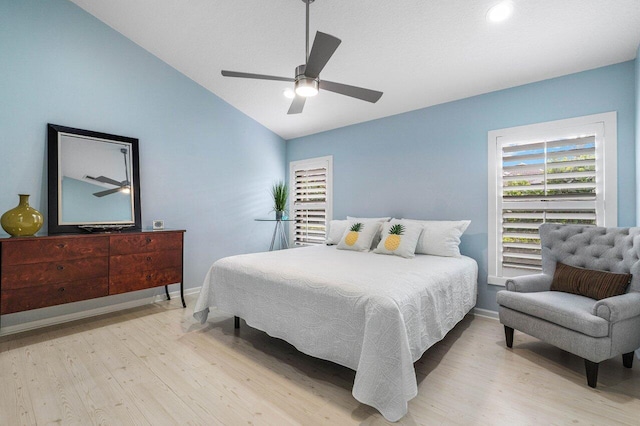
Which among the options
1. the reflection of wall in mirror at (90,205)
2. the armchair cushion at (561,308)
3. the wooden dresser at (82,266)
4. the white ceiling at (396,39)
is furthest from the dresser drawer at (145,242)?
the armchair cushion at (561,308)

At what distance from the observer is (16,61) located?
2.72 metres

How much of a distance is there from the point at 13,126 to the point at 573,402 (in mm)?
4855

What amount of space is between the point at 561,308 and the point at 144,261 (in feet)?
12.3

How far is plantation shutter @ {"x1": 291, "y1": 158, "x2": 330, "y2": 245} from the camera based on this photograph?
482 centimetres

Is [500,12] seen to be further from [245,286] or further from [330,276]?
[245,286]

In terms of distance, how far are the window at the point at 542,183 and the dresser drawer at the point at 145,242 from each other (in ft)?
11.7

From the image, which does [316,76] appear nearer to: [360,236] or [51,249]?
[360,236]

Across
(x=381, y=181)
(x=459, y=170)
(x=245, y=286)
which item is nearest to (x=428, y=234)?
(x=459, y=170)

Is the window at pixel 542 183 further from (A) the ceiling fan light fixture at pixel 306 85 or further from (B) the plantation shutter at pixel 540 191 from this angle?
(A) the ceiling fan light fixture at pixel 306 85

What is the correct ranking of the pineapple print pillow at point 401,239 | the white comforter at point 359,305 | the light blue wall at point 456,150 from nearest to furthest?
the white comforter at point 359,305, the light blue wall at point 456,150, the pineapple print pillow at point 401,239

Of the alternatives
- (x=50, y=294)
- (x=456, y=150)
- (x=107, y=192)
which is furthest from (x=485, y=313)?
(x=107, y=192)

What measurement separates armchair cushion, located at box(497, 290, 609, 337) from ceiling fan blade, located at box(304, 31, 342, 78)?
7.63 ft

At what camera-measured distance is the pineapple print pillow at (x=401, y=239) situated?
118 inches

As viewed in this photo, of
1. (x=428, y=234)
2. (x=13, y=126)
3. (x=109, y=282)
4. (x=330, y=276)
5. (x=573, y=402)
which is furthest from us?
(x=428, y=234)
